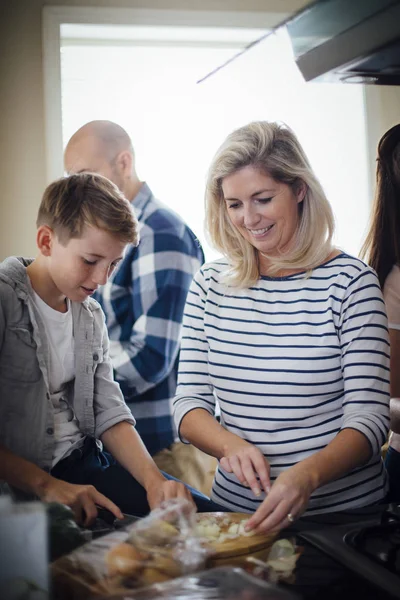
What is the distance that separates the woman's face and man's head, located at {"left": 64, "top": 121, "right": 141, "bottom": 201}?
27cm

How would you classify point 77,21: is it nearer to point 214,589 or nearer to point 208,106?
point 208,106

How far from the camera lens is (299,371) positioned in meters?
1.04

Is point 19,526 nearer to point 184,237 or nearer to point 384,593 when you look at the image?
point 384,593

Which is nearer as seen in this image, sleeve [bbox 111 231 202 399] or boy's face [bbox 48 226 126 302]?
boy's face [bbox 48 226 126 302]

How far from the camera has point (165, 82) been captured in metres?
1.24

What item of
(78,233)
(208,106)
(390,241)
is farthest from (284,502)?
(208,106)

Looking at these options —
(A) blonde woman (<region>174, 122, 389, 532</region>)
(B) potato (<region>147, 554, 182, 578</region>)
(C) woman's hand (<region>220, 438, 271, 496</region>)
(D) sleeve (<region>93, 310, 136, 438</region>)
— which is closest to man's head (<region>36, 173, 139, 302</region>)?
(D) sleeve (<region>93, 310, 136, 438</region>)

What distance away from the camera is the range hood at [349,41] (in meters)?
1.01

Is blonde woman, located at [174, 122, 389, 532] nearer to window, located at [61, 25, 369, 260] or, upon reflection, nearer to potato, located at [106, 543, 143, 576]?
window, located at [61, 25, 369, 260]

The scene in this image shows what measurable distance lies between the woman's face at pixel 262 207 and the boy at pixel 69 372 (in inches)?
7.4

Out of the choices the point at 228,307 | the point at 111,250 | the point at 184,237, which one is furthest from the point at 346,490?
the point at 184,237

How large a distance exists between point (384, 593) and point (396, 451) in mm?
605

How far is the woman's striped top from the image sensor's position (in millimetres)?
1007

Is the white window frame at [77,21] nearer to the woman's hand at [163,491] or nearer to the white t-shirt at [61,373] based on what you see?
the white t-shirt at [61,373]
